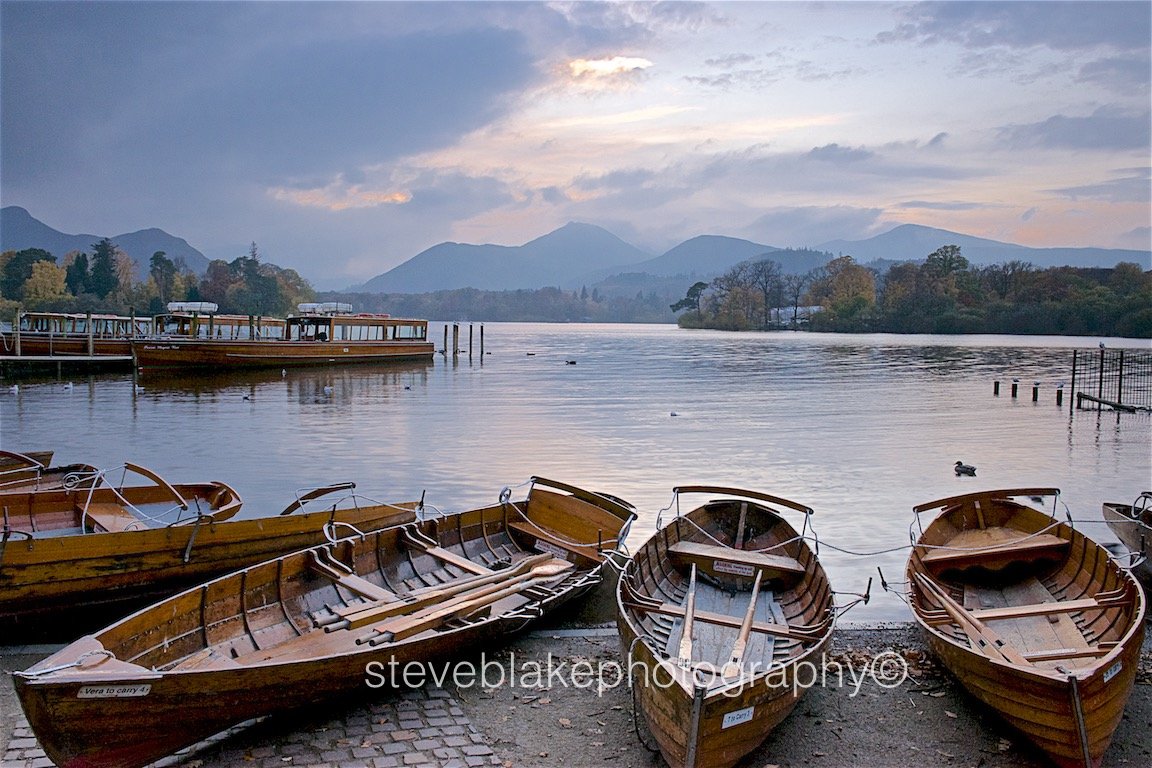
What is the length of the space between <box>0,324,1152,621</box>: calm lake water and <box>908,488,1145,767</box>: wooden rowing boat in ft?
5.10

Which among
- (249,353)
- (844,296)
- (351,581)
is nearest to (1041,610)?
(351,581)

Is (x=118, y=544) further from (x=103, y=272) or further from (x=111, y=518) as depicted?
(x=103, y=272)

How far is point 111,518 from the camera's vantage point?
37.5 ft

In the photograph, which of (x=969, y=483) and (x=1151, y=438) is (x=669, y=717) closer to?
(x=969, y=483)

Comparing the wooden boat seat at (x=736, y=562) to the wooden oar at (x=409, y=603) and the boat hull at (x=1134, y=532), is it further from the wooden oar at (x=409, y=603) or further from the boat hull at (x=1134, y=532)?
the boat hull at (x=1134, y=532)

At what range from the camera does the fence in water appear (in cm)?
3544

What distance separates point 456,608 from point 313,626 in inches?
53.4

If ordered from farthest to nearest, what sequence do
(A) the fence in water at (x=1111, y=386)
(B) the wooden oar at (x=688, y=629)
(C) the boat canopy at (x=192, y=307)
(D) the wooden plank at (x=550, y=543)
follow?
(C) the boat canopy at (x=192, y=307), (A) the fence in water at (x=1111, y=386), (D) the wooden plank at (x=550, y=543), (B) the wooden oar at (x=688, y=629)

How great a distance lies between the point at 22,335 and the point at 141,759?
54.9m

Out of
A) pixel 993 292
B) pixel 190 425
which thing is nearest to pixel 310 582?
pixel 190 425

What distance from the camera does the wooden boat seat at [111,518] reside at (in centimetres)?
1096

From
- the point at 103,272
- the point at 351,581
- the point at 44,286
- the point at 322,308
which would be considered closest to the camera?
the point at 351,581

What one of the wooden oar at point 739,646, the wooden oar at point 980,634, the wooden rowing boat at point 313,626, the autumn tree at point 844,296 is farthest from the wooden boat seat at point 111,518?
the autumn tree at point 844,296

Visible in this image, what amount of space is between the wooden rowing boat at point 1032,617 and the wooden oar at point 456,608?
409 cm
